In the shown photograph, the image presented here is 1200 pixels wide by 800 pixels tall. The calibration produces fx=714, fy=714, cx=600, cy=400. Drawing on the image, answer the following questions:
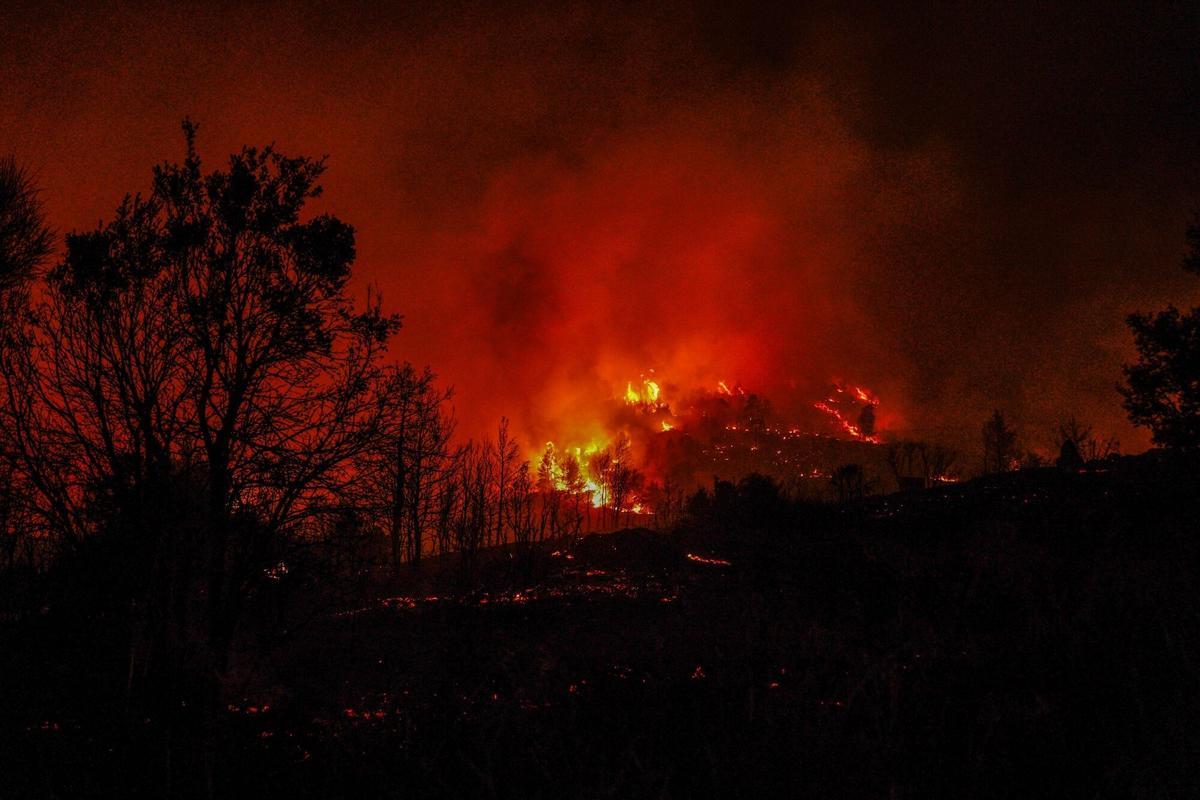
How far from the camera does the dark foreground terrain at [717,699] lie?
20.5ft

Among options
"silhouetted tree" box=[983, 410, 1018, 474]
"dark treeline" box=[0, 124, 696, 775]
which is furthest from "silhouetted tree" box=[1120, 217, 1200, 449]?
"silhouetted tree" box=[983, 410, 1018, 474]

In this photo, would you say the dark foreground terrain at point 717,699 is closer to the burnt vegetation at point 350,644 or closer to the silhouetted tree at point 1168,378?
the burnt vegetation at point 350,644

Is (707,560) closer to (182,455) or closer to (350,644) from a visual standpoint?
(350,644)

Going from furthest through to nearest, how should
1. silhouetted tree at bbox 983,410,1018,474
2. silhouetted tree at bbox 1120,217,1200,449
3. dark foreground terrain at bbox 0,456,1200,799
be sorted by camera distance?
1. silhouetted tree at bbox 983,410,1018,474
2. silhouetted tree at bbox 1120,217,1200,449
3. dark foreground terrain at bbox 0,456,1200,799

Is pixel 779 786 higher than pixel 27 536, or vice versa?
pixel 27 536

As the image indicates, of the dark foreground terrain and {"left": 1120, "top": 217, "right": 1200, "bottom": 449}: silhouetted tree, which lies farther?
{"left": 1120, "top": 217, "right": 1200, "bottom": 449}: silhouetted tree

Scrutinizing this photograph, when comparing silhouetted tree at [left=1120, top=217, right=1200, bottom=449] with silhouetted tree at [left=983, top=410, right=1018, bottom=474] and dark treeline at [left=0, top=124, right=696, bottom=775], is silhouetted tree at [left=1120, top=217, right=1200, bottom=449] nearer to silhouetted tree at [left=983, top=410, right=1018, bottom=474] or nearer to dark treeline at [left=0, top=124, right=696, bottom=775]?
dark treeline at [left=0, top=124, right=696, bottom=775]

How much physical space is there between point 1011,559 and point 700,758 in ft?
31.6

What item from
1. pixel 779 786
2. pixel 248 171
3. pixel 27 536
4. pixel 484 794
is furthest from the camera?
pixel 248 171

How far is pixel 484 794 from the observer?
6723mm

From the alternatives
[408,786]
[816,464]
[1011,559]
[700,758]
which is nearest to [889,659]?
[700,758]

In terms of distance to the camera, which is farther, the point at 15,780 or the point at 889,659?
the point at 889,659

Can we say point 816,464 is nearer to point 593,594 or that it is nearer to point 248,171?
point 593,594

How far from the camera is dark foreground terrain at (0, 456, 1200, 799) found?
6.25 m
